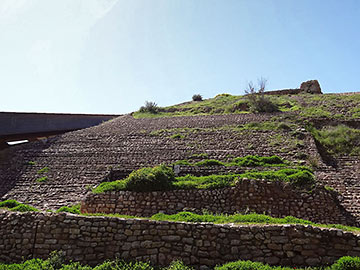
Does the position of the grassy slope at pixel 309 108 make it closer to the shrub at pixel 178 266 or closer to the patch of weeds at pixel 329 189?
the patch of weeds at pixel 329 189

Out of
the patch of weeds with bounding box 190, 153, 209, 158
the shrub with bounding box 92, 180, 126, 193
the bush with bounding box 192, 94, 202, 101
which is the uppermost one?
the bush with bounding box 192, 94, 202, 101

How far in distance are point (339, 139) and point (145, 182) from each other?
977 cm

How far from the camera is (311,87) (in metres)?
32.1

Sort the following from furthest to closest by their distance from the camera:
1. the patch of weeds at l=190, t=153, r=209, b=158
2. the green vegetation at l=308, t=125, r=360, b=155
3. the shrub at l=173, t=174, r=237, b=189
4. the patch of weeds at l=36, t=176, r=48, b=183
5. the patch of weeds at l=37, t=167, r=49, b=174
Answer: the green vegetation at l=308, t=125, r=360, b=155, the patch of weeds at l=190, t=153, r=209, b=158, the patch of weeds at l=37, t=167, r=49, b=174, the patch of weeds at l=36, t=176, r=48, b=183, the shrub at l=173, t=174, r=237, b=189

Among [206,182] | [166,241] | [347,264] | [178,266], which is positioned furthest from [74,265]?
[206,182]

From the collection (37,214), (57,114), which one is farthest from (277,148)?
(57,114)

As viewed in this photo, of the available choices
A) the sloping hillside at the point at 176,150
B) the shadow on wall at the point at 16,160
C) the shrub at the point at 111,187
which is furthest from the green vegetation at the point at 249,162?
the shadow on wall at the point at 16,160

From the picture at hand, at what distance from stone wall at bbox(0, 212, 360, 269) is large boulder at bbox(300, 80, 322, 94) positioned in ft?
92.7

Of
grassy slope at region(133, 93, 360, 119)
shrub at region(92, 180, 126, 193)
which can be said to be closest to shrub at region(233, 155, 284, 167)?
shrub at region(92, 180, 126, 193)

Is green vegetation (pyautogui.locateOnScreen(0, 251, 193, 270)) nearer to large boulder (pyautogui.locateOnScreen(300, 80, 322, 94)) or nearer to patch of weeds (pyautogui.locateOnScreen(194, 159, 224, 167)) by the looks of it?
patch of weeds (pyautogui.locateOnScreen(194, 159, 224, 167))

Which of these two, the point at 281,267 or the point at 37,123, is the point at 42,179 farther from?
the point at 37,123

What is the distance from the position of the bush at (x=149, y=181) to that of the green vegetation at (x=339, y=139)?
26.1 ft

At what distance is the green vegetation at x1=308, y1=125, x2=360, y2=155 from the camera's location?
13891mm

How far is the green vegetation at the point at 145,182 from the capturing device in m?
10.7
